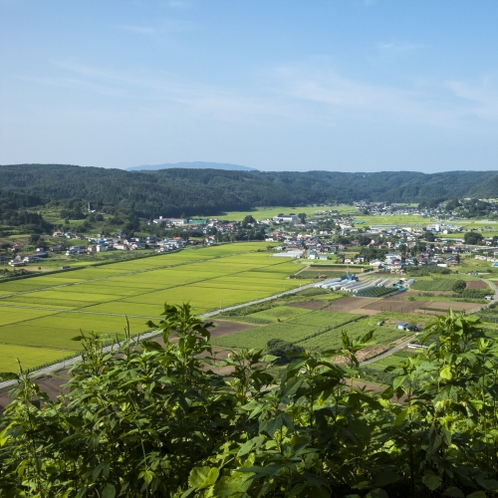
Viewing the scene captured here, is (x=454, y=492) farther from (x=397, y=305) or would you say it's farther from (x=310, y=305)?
(x=397, y=305)

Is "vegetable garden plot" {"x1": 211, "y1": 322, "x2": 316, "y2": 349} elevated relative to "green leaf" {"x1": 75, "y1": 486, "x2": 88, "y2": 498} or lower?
lower

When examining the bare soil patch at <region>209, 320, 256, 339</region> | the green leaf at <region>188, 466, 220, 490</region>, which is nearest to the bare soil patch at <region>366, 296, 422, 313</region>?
the bare soil patch at <region>209, 320, 256, 339</region>

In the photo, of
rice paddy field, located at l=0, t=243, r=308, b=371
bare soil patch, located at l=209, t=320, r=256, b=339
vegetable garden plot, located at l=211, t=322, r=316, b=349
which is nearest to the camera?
vegetable garden plot, located at l=211, t=322, r=316, b=349

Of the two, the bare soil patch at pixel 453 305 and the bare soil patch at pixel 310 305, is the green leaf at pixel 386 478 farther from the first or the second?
the bare soil patch at pixel 310 305

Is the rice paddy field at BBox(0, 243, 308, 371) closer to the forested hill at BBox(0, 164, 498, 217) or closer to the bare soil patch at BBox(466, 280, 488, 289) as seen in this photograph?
the bare soil patch at BBox(466, 280, 488, 289)

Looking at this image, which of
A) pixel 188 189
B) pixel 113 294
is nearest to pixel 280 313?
pixel 113 294

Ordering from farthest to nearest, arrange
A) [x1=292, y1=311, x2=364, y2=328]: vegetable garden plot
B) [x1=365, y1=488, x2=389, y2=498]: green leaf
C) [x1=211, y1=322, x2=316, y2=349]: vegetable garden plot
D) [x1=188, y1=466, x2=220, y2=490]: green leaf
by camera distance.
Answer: [x1=292, y1=311, x2=364, y2=328]: vegetable garden plot, [x1=211, y1=322, x2=316, y2=349]: vegetable garden plot, [x1=365, y1=488, x2=389, y2=498]: green leaf, [x1=188, y1=466, x2=220, y2=490]: green leaf

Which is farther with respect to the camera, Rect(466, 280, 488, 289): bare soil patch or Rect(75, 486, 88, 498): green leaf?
Rect(466, 280, 488, 289): bare soil patch

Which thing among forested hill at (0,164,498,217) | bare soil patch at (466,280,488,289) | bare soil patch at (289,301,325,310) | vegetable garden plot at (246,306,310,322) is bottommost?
bare soil patch at (289,301,325,310)

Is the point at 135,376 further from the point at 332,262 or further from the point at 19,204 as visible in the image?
the point at 19,204
